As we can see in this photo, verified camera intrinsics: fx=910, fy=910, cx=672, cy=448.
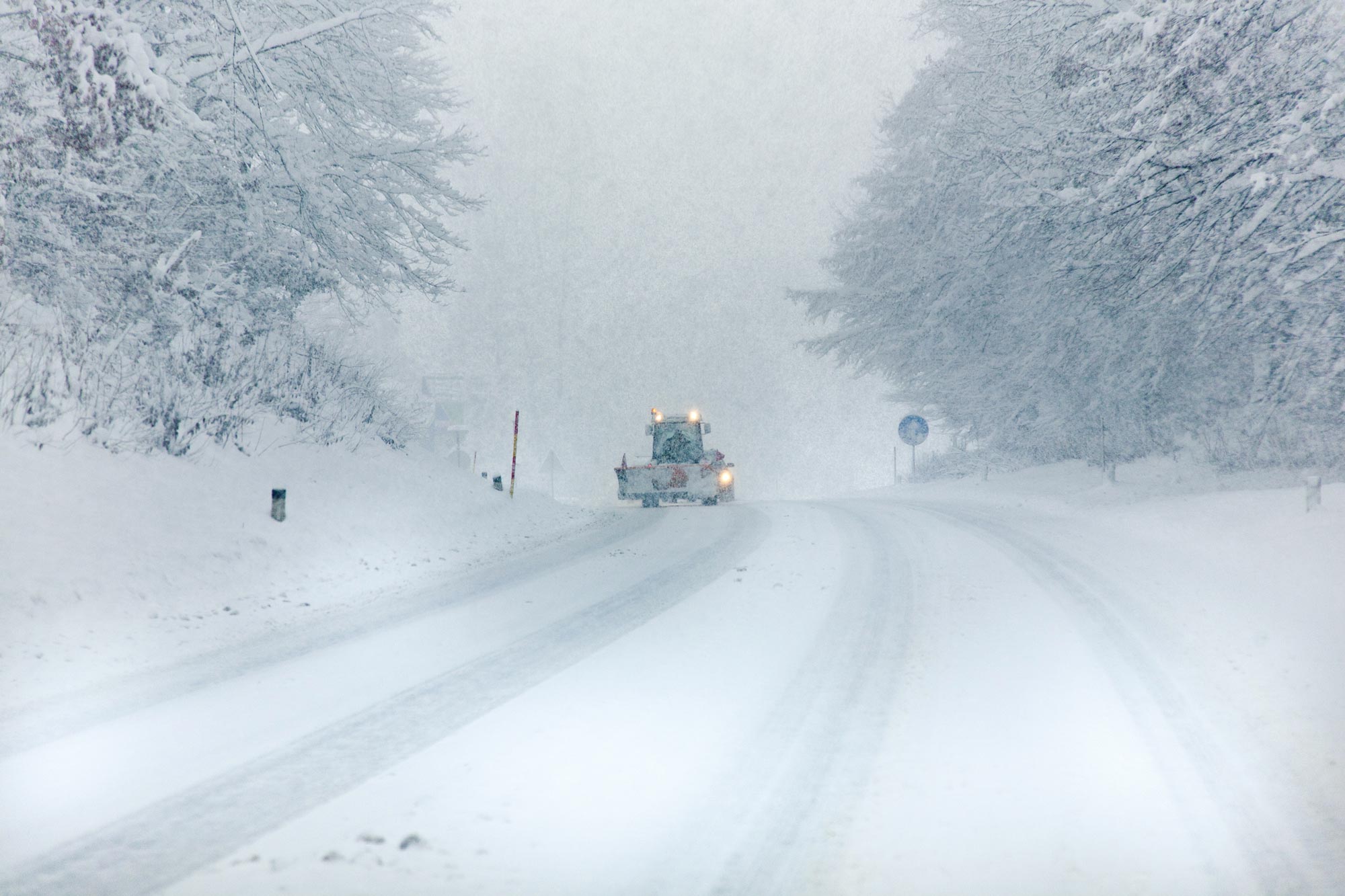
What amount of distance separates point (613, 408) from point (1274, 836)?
9680cm

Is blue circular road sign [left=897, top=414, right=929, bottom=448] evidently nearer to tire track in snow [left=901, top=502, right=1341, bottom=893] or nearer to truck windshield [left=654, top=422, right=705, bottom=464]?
truck windshield [left=654, top=422, right=705, bottom=464]

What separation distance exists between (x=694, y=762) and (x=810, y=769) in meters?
0.54

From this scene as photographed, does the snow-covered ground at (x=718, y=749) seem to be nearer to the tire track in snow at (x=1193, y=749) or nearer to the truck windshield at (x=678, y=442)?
the tire track in snow at (x=1193, y=749)

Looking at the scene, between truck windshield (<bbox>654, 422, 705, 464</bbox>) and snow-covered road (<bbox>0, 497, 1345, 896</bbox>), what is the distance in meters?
18.0

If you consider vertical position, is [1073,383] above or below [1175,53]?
below

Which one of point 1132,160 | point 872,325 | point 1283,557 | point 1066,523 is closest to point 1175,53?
point 1132,160

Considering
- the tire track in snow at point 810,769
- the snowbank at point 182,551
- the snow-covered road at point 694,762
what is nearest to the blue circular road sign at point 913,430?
the snowbank at point 182,551

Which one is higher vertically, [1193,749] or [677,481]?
[677,481]

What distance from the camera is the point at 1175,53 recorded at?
9.93 metres

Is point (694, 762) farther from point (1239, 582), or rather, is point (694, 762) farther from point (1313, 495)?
point (1313, 495)

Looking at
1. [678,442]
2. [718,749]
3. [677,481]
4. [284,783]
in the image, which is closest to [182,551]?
[284,783]

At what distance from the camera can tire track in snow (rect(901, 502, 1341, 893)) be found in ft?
10.9

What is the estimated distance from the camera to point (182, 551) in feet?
28.1

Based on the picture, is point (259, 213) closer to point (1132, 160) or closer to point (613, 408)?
point (1132, 160)
